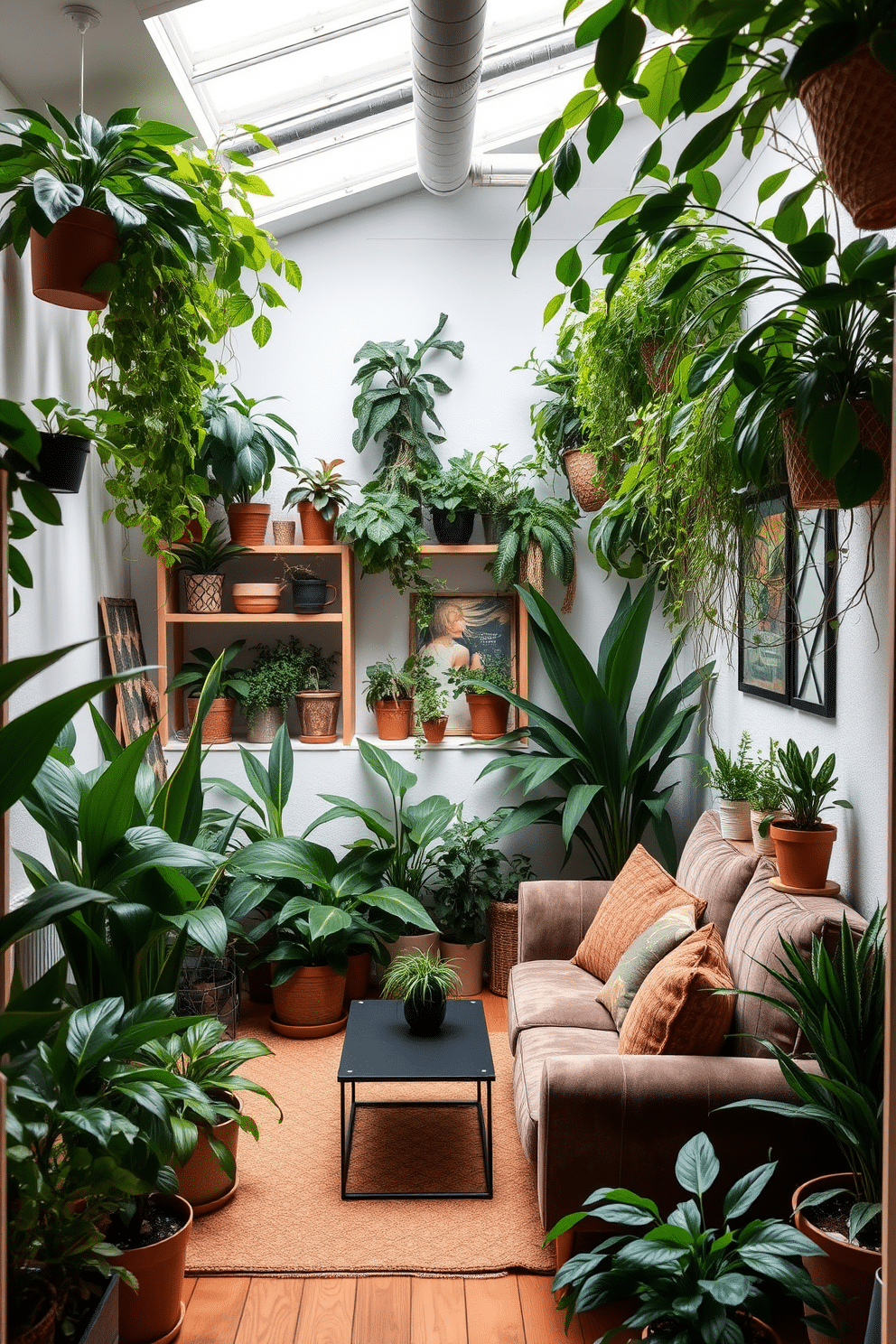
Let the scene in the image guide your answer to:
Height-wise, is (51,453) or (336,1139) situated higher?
(51,453)

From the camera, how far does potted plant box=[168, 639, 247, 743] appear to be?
4301mm

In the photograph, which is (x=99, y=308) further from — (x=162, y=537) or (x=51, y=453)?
(x=162, y=537)

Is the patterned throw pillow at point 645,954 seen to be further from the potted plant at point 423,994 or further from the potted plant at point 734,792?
the potted plant at point 423,994

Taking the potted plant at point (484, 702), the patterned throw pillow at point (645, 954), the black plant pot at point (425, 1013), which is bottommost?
the black plant pot at point (425, 1013)

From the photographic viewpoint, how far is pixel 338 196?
423cm

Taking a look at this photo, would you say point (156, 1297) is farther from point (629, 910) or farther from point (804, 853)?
point (804, 853)

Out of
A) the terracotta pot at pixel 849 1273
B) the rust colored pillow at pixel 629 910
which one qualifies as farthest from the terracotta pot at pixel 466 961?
the terracotta pot at pixel 849 1273

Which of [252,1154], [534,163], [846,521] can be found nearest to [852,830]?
[846,521]

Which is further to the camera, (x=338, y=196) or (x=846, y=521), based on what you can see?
(x=338, y=196)

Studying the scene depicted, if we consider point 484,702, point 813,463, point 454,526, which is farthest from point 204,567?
point 813,463

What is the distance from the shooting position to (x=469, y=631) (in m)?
4.57

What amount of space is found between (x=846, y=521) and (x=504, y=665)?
215cm

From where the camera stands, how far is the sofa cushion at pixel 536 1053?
Result: 2.48 metres

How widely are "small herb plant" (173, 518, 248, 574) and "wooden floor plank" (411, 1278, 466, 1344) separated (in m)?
2.82
